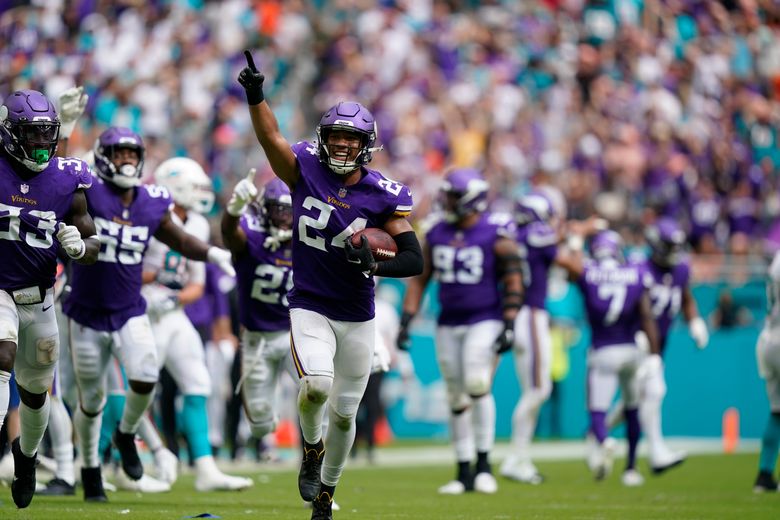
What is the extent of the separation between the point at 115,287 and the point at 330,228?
2.07 meters

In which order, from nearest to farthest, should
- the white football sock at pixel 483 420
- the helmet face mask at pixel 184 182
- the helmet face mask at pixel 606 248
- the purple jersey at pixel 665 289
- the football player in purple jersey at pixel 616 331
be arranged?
the helmet face mask at pixel 184 182
the white football sock at pixel 483 420
the football player in purple jersey at pixel 616 331
the helmet face mask at pixel 606 248
the purple jersey at pixel 665 289

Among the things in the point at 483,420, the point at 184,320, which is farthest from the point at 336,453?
the point at 483,420

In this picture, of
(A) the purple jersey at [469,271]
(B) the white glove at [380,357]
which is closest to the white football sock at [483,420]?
(A) the purple jersey at [469,271]

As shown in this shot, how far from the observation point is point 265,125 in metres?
6.87

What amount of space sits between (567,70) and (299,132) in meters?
5.15

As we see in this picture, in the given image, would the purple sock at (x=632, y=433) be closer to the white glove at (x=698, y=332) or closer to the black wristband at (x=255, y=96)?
the white glove at (x=698, y=332)

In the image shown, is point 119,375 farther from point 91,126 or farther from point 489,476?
point 91,126

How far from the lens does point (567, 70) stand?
22.0m

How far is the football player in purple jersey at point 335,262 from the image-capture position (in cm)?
701

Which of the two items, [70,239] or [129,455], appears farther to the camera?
[129,455]

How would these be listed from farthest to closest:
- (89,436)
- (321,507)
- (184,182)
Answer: (184,182) < (89,436) < (321,507)

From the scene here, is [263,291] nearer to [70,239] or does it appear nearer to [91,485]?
[91,485]

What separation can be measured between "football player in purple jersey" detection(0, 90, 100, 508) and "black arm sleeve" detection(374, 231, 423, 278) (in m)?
1.62

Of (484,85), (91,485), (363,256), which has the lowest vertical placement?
(91,485)
